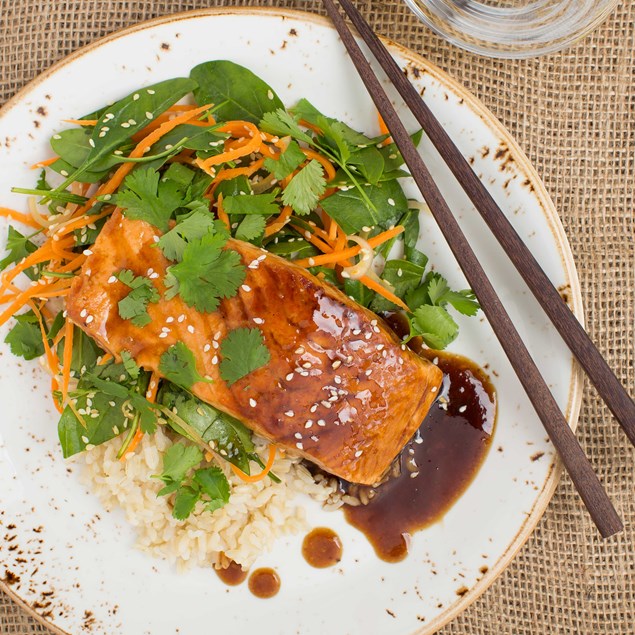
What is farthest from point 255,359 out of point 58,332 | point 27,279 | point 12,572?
point 12,572

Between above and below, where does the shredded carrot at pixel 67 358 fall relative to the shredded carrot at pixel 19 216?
below

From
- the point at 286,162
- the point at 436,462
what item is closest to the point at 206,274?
the point at 286,162

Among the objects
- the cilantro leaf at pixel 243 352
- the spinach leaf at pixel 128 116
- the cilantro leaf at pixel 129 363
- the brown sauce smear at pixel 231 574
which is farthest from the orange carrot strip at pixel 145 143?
the brown sauce smear at pixel 231 574

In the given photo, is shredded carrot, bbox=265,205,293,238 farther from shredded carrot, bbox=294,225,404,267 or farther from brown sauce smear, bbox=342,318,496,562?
brown sauce smear, bbox=342,318,496,562

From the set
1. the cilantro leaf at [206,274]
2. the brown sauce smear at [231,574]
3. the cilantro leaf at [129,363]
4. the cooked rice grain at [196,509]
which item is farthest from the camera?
the brown sauce smear at [231,574]

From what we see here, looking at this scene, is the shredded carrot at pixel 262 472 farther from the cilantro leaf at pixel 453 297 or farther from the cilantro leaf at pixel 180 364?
the cilantro leaf at pixel 453 297

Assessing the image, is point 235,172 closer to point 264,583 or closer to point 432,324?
point 432,324
